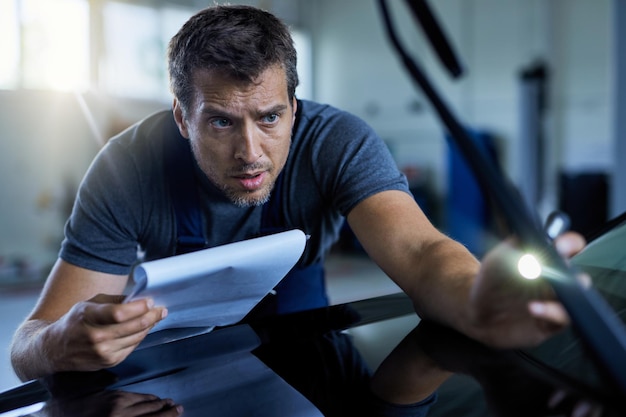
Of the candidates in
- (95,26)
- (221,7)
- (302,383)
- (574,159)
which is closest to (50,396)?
(302,383)

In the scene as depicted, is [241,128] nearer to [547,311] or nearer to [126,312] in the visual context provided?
[126,312]

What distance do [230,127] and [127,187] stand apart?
0.91 feet

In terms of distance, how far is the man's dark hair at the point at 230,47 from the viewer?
0.84 meters

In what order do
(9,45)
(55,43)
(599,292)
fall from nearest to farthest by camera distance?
(599,292)
(9,45)
(55,43)

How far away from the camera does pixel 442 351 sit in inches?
27.5

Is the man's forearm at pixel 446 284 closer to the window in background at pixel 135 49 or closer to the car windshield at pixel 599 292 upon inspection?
the car windshield at pixel 599 292

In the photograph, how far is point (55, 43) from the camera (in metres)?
1.05

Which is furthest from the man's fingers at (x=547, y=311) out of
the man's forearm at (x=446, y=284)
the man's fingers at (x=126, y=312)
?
A: the man's fingers at (x=126, y=312)

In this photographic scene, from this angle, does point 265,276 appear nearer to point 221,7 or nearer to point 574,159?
point 221,7

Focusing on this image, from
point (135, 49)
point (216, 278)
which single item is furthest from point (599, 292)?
point (135, 49)

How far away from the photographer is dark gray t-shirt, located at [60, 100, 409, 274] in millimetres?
1018

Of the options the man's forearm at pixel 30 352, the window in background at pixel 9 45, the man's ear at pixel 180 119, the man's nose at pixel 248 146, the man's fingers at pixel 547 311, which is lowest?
the man's forearm at pixel 30 352

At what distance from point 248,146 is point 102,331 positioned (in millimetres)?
336

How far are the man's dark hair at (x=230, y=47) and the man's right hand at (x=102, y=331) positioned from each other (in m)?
0.35
